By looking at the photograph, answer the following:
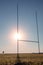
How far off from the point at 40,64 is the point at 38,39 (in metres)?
6.16

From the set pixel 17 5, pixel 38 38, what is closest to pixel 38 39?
pixel 38 38

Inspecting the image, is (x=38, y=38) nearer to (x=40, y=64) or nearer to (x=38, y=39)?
(x=38, y=39)

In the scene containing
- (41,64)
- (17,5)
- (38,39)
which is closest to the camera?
(41,64)

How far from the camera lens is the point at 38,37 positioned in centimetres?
1945

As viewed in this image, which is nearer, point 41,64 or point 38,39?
point 41,64

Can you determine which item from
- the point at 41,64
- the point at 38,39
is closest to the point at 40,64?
the point at 41,64

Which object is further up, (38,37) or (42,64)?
(38,37)

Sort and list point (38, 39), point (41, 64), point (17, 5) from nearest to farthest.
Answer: point (41, 64), point (17, 5), point (38, 39)

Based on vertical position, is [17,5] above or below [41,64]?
above

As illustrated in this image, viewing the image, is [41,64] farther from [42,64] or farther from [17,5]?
[17,5]

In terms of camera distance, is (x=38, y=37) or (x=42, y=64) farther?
(x=38, y=37)

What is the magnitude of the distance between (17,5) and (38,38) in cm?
563

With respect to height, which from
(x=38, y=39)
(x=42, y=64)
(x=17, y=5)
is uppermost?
(x=17, y=5)

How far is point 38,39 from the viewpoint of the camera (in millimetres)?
19297
